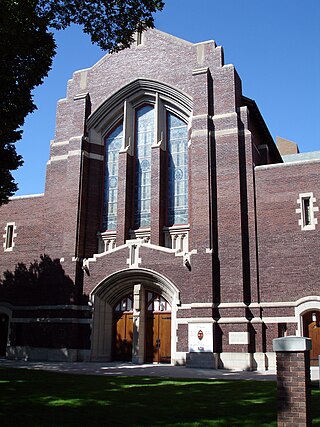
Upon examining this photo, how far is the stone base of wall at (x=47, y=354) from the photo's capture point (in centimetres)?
2320

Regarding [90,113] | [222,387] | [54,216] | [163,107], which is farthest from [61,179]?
[222,387]

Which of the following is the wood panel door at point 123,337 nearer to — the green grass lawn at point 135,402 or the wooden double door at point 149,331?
the wooden double door at point 149,331

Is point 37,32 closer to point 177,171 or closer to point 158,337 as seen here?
point 177,171

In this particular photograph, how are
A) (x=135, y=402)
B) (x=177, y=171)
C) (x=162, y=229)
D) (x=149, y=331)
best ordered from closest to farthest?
1. (x=135, y=402)
2. (x=149, y=331)
3. (x=162, y=229)
4. (x=177, y=171)

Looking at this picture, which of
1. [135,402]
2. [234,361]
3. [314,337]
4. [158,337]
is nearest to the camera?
[135,402]

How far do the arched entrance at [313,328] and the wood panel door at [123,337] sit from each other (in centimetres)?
807

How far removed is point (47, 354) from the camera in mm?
→ 23781

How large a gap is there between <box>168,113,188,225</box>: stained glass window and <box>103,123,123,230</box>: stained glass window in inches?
117

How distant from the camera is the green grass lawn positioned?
8.58 meters

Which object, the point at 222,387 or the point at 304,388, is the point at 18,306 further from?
the point at 304,388

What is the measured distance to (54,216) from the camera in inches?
1011

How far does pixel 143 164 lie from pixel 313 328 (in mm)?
11424

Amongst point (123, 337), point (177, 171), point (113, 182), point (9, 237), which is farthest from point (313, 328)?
point (9, 237)

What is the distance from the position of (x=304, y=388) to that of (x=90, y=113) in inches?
866
